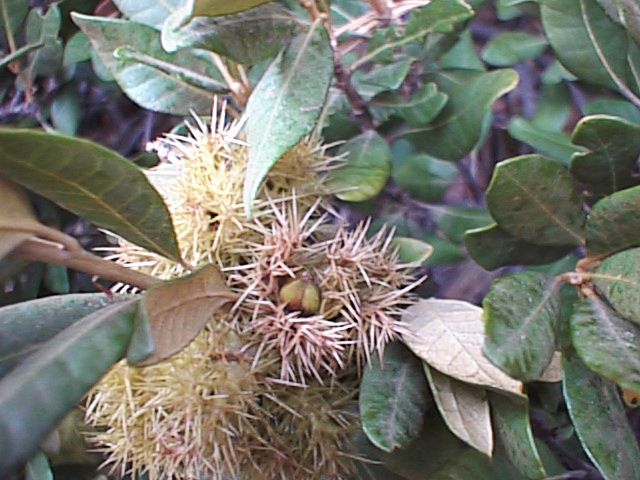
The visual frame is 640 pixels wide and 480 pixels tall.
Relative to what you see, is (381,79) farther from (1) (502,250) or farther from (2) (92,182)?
(2) (92,182)

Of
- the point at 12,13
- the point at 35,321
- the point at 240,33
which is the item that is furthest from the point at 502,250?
the point at 12,13

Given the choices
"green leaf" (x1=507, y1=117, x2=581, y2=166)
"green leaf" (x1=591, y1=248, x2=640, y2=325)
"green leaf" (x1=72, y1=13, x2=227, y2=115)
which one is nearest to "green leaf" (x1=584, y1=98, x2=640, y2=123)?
"green leaf" (x1=507, y1=117, x2=581, y2=166)

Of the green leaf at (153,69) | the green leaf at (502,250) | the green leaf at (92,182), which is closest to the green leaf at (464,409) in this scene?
the green leaf at (502,250)

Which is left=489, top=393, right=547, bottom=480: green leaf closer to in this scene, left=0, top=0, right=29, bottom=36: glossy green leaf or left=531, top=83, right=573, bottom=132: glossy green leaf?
left=531, top=83, right=573, bottom=132: glossy green leaf

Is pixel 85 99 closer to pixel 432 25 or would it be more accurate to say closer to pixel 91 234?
pixel 91 234

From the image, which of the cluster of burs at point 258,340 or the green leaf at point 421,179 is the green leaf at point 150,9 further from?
the green leaf at point 421,179

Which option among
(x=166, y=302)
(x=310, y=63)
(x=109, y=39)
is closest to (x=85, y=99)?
(x=109, y=39)

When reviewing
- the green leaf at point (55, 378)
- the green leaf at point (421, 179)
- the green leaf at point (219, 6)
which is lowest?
the green leaf at point (421, 179)
